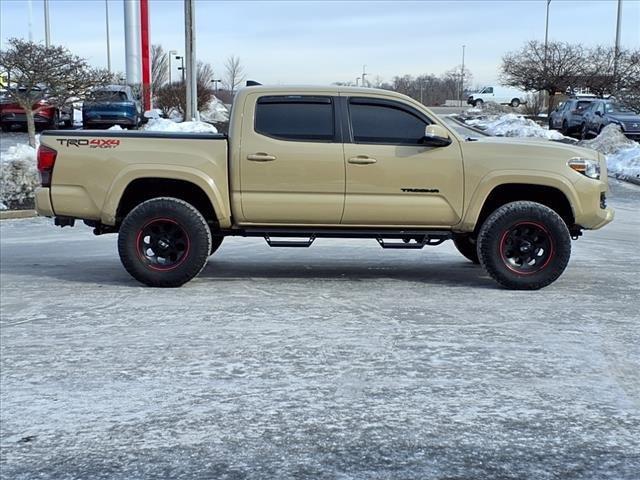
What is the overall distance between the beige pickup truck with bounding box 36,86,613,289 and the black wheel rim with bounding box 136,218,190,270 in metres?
0.01

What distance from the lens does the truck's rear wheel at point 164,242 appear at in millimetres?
7254

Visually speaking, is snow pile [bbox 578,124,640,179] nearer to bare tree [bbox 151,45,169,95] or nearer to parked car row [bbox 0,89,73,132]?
parked car row [bbox 0,89,73,132]

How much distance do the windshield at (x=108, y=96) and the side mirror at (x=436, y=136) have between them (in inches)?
606

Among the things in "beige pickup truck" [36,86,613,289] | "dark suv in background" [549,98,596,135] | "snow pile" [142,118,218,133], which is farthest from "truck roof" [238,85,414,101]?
"dark suv in background" [549,98,596,135]

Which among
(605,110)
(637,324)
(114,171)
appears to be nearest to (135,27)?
(605,110)

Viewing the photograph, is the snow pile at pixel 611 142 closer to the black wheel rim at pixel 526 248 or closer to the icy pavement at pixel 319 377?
the icy pavement at pixel 319 377

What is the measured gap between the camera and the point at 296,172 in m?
7.20

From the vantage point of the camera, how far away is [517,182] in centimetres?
727

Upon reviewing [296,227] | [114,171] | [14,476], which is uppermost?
[114,171]

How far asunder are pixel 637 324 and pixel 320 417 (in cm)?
316

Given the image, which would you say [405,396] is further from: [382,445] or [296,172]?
[296,172]

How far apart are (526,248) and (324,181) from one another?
6.70 ft

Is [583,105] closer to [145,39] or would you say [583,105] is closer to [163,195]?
[145,39]

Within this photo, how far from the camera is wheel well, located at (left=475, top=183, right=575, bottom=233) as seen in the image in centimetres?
747
